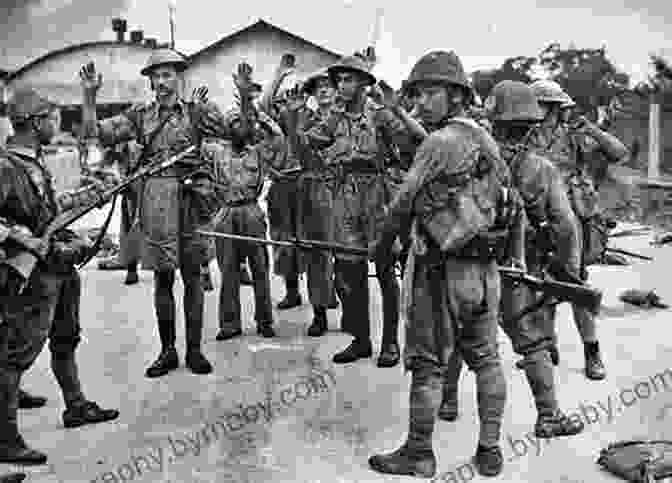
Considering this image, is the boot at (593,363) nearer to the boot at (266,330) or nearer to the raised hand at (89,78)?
the boot at (266,330)

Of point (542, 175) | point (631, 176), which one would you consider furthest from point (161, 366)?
point (631, 176)

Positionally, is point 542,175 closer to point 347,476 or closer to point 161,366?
point 347,476

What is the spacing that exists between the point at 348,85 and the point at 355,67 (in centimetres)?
22

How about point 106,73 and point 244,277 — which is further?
point 106,73

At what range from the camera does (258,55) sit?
27766 mm

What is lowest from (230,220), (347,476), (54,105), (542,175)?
(347,476)

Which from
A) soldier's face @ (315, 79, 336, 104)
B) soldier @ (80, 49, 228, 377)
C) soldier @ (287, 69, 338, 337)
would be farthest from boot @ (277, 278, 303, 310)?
soldier @ (80, 49, 228, 377)

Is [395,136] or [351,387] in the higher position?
[395,136]

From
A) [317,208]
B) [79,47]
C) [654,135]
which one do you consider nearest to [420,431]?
[317,208]

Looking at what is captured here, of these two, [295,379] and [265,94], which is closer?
[295,379]

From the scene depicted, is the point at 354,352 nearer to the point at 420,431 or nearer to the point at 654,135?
the point at 420,431

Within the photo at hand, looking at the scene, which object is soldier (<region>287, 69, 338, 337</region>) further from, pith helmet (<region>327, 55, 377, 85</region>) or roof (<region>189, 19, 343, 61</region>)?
roof (<region>189, 19, 343, 61</region>)

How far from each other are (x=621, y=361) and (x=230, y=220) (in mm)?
A: 3720

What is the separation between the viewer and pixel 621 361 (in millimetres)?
6102
